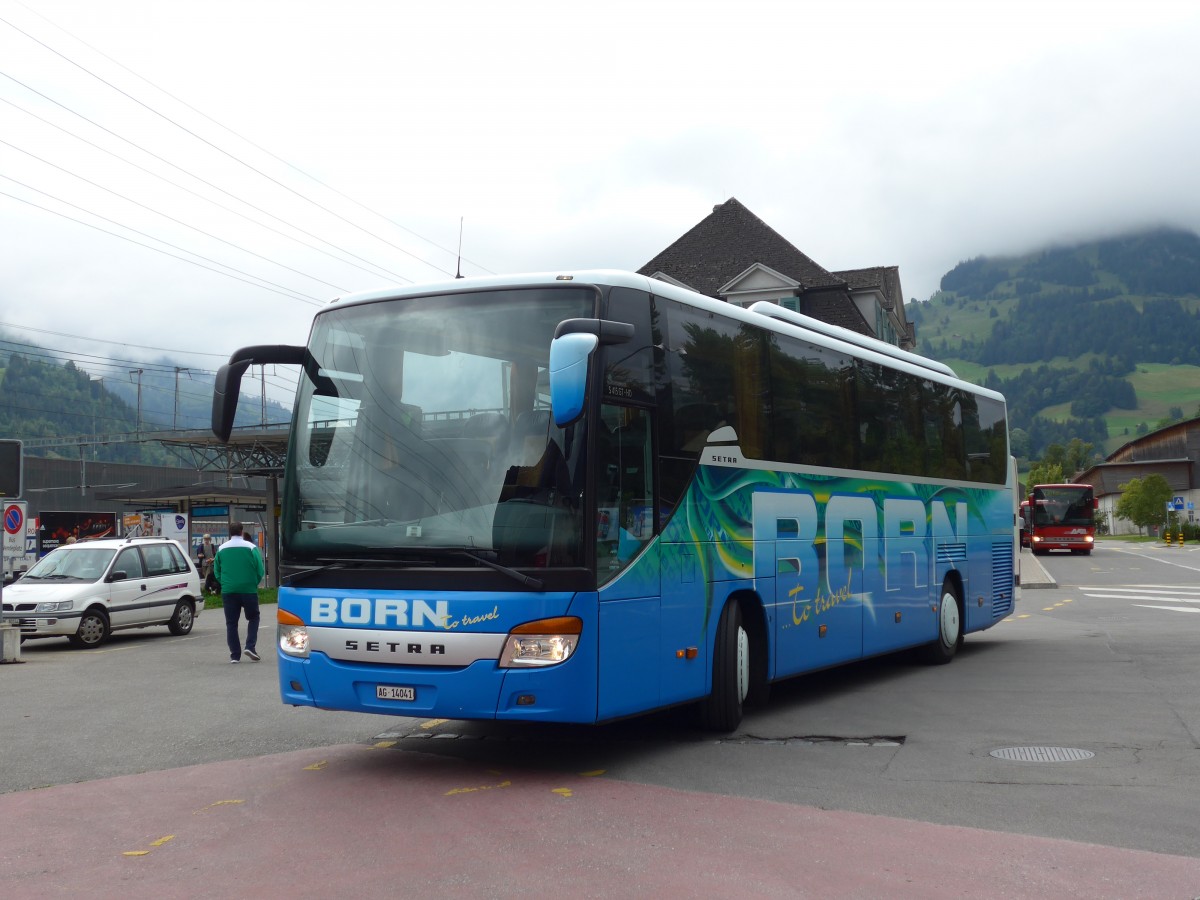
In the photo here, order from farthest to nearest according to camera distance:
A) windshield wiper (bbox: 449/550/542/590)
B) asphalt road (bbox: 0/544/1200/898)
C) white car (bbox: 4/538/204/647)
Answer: white car (bbox: 4/538/204/647)
windshield wiper (bbox: 449/550/542/590)
asphalt road (bbox: 0/544/1200/898)

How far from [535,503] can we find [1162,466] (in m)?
134

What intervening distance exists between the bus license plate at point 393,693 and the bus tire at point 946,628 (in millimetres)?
8056

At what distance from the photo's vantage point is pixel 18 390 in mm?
147375

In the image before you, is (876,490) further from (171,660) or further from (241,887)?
(171,660)

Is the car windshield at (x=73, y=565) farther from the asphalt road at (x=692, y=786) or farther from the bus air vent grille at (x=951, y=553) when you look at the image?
the bus air vent grille at (x=951, y=553)

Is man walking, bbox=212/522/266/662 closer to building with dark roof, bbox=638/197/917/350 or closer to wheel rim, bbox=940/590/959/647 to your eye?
wheel rim, bbox=940/590/959/647

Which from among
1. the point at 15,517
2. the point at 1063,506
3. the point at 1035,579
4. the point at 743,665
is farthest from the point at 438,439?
the point at 1063,506

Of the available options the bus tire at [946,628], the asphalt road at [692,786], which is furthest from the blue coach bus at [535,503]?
the bus tire at [946,628]

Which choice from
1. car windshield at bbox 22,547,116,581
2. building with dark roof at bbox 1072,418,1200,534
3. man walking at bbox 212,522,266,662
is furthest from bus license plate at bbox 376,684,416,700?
building with dark roof at bbox 1072,418,1200,534

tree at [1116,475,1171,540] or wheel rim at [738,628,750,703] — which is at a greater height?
tree at [1116,475,1171,540]

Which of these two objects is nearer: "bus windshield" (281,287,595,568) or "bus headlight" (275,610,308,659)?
"bus windshield" (281,287,595,568)

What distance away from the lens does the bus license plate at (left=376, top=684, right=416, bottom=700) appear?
793 cm

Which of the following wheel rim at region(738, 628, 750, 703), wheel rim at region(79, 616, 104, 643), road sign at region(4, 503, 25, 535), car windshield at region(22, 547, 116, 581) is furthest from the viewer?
road sign at region(4, 503, 25, 535)

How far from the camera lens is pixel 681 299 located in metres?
9.25
